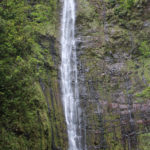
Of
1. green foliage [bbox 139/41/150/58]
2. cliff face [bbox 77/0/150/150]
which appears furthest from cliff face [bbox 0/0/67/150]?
green foliage [bbox 139/41/150/58]

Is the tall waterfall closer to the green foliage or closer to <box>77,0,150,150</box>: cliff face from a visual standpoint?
<box>77,0,150,150</box>: cliff face

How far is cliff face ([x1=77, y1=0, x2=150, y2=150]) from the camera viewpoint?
1391cm

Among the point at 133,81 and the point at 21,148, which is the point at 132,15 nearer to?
the point at 133,81

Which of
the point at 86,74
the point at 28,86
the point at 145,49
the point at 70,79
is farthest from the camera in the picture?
the point at 145,49

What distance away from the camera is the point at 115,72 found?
52.6 ft

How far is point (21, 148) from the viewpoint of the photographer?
8.46 metres

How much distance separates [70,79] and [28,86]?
23.7 ft

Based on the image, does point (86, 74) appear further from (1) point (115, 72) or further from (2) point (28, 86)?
(2) point (28, 86)

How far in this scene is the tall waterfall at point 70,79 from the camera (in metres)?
13.3

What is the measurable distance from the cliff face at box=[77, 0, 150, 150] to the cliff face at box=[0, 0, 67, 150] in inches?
96.3

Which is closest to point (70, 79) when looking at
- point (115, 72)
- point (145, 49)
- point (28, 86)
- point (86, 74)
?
point (86, 74)

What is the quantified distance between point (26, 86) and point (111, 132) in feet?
27.6

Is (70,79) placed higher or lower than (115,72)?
lower

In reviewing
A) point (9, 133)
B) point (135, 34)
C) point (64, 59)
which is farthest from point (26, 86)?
point (135, 34)
